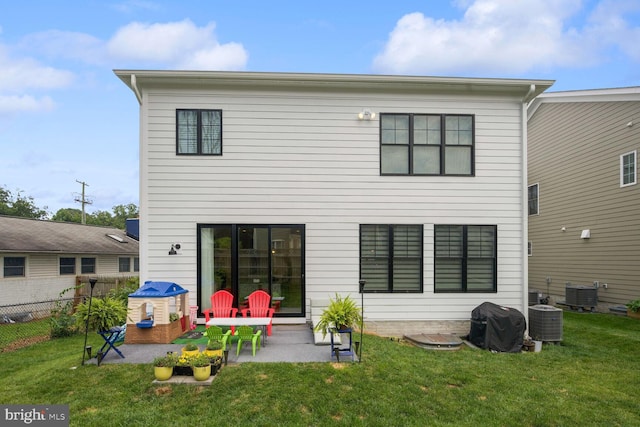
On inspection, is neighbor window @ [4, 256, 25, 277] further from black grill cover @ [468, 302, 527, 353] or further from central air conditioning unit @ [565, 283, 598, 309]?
central air conditioning unit @ [565, 283, 598, 309]

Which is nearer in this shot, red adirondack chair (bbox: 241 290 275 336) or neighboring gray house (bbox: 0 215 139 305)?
red adirondack chair (bbox: 241 290 275 336)

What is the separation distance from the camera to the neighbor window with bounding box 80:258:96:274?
15422mm

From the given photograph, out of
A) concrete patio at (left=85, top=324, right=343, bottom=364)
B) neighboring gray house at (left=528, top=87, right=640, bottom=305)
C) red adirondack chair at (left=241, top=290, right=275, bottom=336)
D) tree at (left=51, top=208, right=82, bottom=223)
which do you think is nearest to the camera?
concrete patio at (left=85, top=324, right=343, bottom=364)

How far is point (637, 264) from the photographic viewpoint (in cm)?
984

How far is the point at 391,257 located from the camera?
754 cm

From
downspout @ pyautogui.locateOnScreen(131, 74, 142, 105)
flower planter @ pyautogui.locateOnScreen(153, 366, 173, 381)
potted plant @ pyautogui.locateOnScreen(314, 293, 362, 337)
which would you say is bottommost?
flower planter @ pyautogui.locateOnScreen(153, 366, 173, 381)

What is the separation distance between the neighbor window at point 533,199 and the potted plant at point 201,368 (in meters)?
14.4

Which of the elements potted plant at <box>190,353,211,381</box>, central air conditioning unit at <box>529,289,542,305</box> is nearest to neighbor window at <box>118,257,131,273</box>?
potted plant at <box>190,353,211,381</box>

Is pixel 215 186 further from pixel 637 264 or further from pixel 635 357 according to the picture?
pixel 637 264

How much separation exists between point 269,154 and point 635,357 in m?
8.33

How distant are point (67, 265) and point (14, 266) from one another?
2.19 m

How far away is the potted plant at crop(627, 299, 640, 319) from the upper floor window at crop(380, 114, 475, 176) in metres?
6.68

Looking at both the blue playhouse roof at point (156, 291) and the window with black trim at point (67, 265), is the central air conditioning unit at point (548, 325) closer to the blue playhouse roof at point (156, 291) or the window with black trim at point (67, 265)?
the blue playhouse roof at point (156, 291)

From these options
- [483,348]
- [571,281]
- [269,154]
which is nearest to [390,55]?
[571,281]
